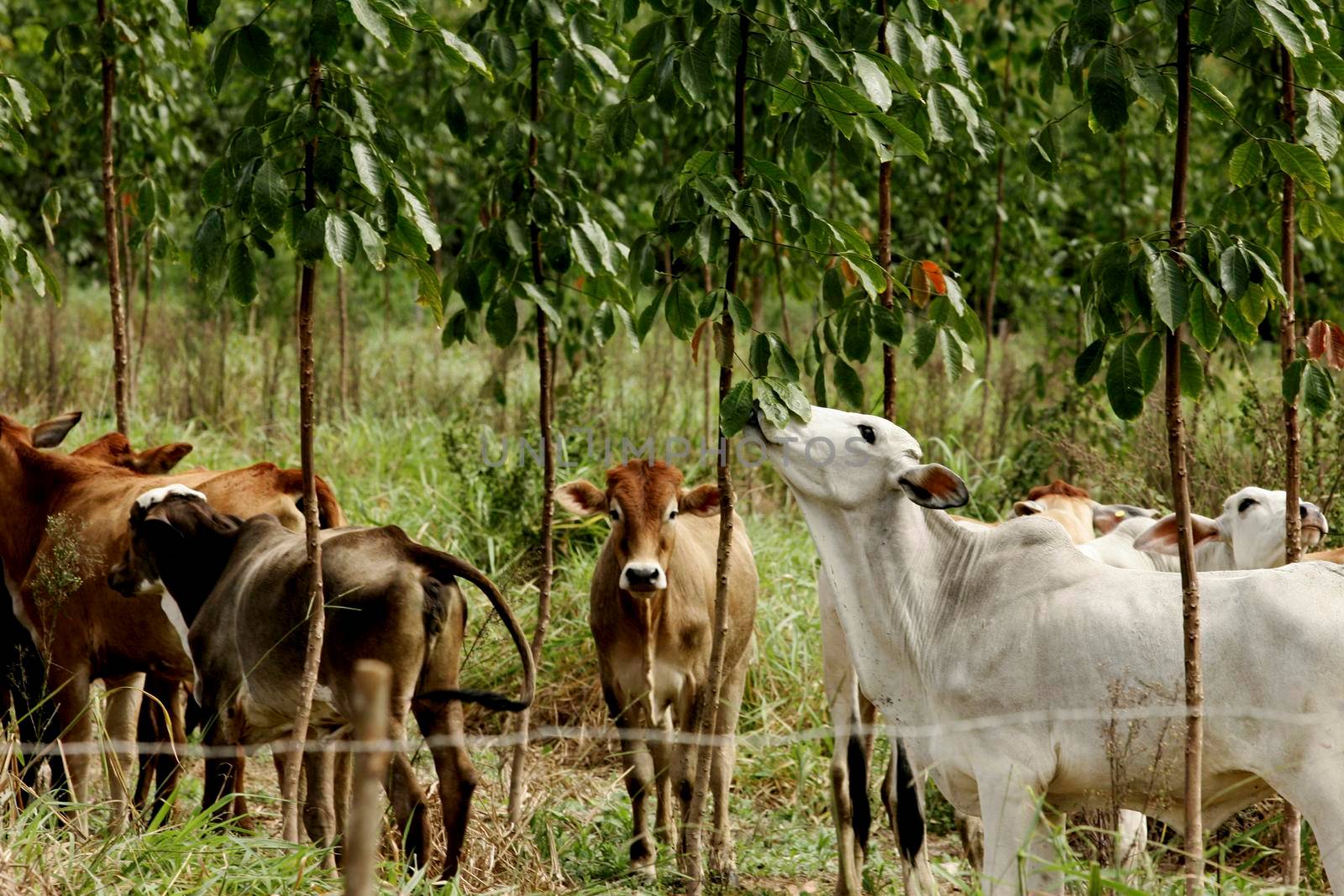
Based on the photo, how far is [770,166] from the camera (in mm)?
4203

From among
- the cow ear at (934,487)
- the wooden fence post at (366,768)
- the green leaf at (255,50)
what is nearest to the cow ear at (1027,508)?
the cow ear at (934,487)

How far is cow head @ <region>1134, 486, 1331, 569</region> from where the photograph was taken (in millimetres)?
4914

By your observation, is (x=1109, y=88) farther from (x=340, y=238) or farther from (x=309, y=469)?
(x=309, y=469)

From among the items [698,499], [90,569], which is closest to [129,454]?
[90,569]

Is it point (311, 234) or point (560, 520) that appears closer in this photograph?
point (311, 234)

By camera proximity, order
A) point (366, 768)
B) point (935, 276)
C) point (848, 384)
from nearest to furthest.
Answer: point (366, 768) < point (935, 276) < point (848, 384)

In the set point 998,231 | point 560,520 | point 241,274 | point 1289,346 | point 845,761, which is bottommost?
point 845,761

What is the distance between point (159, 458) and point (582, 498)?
2.06 meters

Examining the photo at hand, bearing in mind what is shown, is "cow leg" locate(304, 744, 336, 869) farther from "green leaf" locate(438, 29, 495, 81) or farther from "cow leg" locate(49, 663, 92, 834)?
"green leaf" locate(438, 29, 495, 81)

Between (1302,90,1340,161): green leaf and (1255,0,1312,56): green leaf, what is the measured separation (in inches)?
11.4

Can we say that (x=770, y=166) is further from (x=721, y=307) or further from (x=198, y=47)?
(x=198, y=47)

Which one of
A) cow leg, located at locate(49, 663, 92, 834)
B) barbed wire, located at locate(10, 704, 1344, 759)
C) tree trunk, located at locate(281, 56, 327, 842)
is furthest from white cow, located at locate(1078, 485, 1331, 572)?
cow leg, located at locate(49, 663, 92, 834)

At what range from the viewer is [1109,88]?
3.56 meters

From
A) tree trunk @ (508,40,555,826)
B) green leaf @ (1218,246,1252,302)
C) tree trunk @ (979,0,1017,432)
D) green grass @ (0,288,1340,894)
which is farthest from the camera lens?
tree trunk @ (979,0,1017,432)
